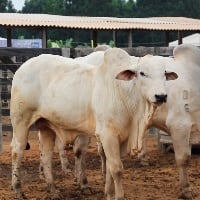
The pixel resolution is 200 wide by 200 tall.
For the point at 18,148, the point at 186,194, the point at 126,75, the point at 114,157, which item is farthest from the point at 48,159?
the point at 126,75

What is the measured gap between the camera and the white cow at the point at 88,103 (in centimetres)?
555

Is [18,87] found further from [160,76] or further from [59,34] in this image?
[59,34]

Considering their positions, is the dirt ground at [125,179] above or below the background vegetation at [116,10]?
below

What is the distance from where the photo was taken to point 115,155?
18.9ft

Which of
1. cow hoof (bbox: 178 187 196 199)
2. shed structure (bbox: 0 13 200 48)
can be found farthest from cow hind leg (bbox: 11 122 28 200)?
shed structure (bbox: 0 13 200 48)

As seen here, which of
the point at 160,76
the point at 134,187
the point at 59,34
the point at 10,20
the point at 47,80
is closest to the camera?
the point at 160,76

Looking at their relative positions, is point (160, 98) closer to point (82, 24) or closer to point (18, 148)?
point (18, 148)

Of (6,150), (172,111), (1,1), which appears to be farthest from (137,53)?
(1,1)

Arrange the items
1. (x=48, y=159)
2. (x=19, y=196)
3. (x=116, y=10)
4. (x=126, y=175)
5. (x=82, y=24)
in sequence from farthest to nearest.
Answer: (x=116, y=10) < (x=82, y=24) < (x=126, y=175) < (x=48, y=159) < (x=19, y=196)

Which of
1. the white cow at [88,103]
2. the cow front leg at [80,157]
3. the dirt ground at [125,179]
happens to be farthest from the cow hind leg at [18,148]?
the cow front leg at [80,157]

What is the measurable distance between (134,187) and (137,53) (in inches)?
140

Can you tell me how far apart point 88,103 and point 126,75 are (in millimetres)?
626

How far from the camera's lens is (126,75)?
18.1ft

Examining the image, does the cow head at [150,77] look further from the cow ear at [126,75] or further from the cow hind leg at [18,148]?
the cow hind leg at [18,148]
